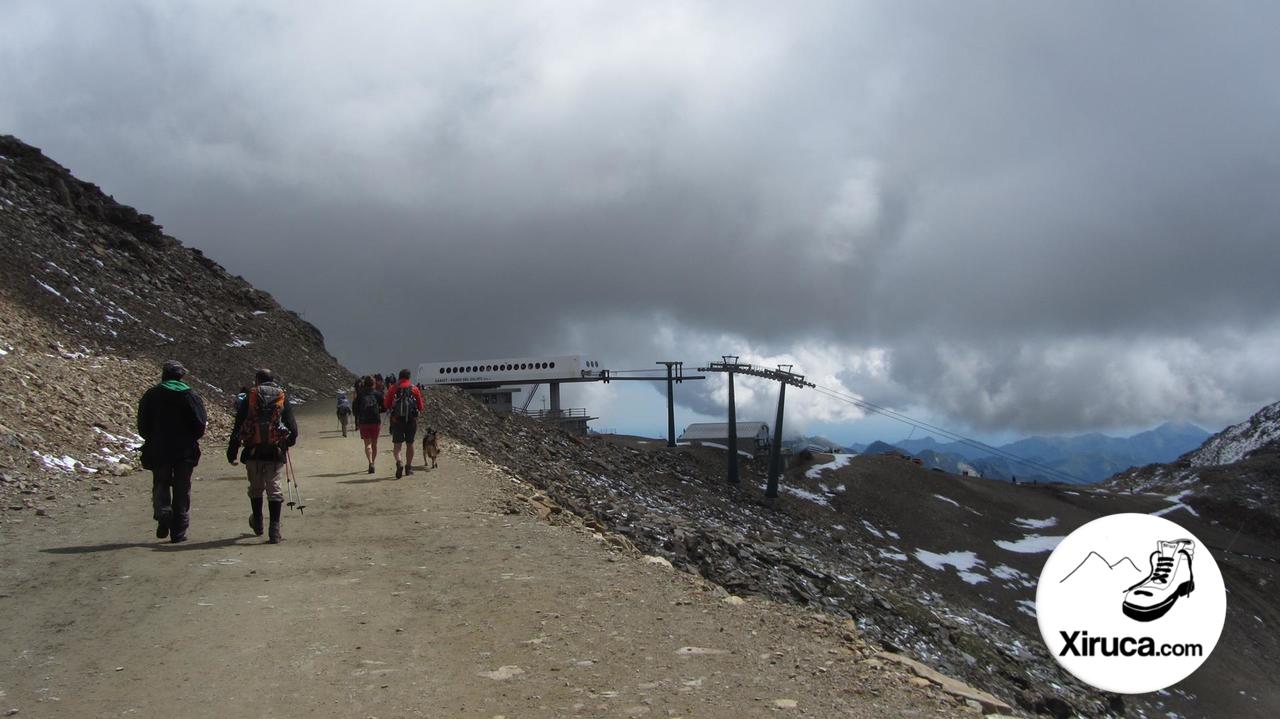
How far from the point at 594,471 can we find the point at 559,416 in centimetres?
3087

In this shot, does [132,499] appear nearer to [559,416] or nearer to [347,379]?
[347,379]

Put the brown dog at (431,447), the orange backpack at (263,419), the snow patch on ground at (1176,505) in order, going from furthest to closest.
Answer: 1. the snow patch on ground at (1176,505)
2. the brown dog at (431,447)
3. the orange backpack at (263,419)

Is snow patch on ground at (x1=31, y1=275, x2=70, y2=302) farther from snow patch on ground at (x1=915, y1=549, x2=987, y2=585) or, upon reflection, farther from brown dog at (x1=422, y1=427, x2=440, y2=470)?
snow patch on ground at (x1=915, y1=549, x2=987, y2=585)

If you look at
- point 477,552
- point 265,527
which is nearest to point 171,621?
point 477,552

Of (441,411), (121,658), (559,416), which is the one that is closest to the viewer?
(121,658)

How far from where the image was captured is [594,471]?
132 ft

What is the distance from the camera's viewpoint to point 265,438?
11328 mm

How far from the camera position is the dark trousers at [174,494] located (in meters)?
11.0

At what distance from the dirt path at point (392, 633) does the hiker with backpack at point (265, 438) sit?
2.46 ft

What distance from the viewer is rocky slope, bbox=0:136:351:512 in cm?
1831

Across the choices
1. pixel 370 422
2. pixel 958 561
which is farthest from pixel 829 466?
pixel 370 422

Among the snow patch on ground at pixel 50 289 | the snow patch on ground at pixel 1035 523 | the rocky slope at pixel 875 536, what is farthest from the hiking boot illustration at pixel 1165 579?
the snow patch on ground at pixel 1035 523

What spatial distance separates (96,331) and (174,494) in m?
29.5

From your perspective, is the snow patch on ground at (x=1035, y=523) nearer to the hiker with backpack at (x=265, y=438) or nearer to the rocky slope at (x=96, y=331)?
the rocky slope at (x=96, y=331)
